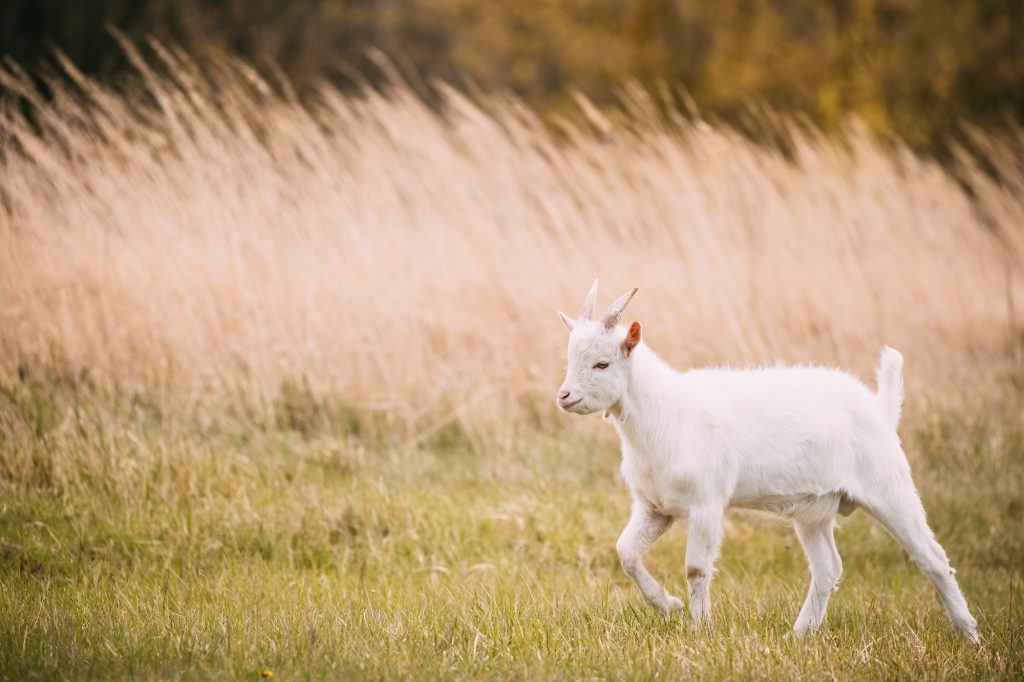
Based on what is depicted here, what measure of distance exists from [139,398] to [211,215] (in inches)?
60.2

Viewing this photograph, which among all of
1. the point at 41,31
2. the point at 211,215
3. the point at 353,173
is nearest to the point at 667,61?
the point at 41,31

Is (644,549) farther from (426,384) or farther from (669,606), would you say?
(426,384)

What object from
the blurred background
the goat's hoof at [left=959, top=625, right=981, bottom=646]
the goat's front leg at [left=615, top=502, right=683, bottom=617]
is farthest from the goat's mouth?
the blurred background

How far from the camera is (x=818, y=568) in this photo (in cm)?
470

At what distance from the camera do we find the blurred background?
680 inches

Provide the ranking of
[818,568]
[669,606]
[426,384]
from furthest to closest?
[426,384] < [818,568] < [669,606]

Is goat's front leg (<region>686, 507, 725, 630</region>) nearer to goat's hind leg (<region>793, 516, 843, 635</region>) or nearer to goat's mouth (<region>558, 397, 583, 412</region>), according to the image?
goat's hind leg (<region>793, 516, 843, 635</region>)

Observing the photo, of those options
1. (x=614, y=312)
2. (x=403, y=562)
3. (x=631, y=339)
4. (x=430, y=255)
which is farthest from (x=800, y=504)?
(x=430, y=255)

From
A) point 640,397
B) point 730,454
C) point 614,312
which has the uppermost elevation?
point 614,312

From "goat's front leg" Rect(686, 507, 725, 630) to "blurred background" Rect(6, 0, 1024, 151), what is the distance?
1265 cm

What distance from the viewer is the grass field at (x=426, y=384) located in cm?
421

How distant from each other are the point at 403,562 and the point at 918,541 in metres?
2.48

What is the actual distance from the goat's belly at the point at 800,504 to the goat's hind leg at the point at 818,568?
0.07 meters

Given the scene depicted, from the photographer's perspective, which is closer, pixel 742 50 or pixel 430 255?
pixel 430 255
